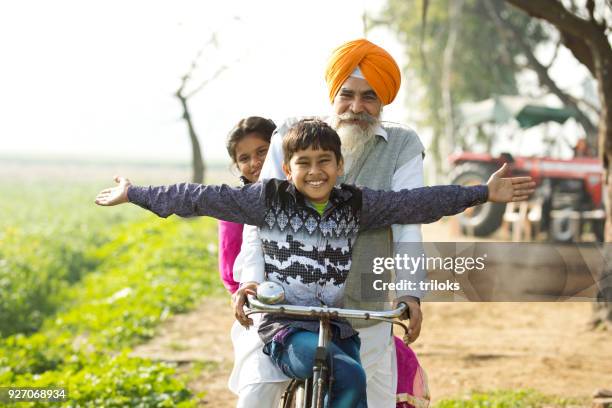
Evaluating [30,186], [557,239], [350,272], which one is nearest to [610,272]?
[350,272]

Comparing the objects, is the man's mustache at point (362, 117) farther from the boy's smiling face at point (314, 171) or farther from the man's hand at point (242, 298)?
the man's hand at point (242, 298)

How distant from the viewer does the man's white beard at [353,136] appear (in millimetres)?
3809

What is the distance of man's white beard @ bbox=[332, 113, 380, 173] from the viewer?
3.81 metres

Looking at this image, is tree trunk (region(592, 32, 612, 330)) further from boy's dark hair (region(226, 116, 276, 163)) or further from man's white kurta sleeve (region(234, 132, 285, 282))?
man's white kurta sleeve (region(234, 132, 285, 282))

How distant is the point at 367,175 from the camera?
12.6 feet

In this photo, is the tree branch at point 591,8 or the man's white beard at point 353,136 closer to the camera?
the man's white beard at point 353,136

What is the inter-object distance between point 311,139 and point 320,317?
0.68 m

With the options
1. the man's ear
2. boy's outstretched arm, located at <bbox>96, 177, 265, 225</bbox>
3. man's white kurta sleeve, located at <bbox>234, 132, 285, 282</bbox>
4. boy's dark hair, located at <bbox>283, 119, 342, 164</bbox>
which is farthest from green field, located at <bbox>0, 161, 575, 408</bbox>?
boy's dark hair, located at <bbox>283, 119, 342, 164</bbox>

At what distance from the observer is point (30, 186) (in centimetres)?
3700

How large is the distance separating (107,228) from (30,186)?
1607cm

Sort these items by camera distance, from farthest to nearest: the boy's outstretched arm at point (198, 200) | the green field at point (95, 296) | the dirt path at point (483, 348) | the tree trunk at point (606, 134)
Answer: the tree trunk at point (606, 134)
the dirt path at point (483, 348)
the green field at point (95, 296)
the boy's outstretched arm at point (198, 200)

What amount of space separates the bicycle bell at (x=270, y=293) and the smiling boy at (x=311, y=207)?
19cm

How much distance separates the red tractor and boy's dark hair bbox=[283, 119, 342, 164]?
13.9 m

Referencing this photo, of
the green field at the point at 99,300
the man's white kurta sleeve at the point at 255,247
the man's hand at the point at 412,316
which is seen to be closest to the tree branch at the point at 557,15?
the green field at the point at 99,300
